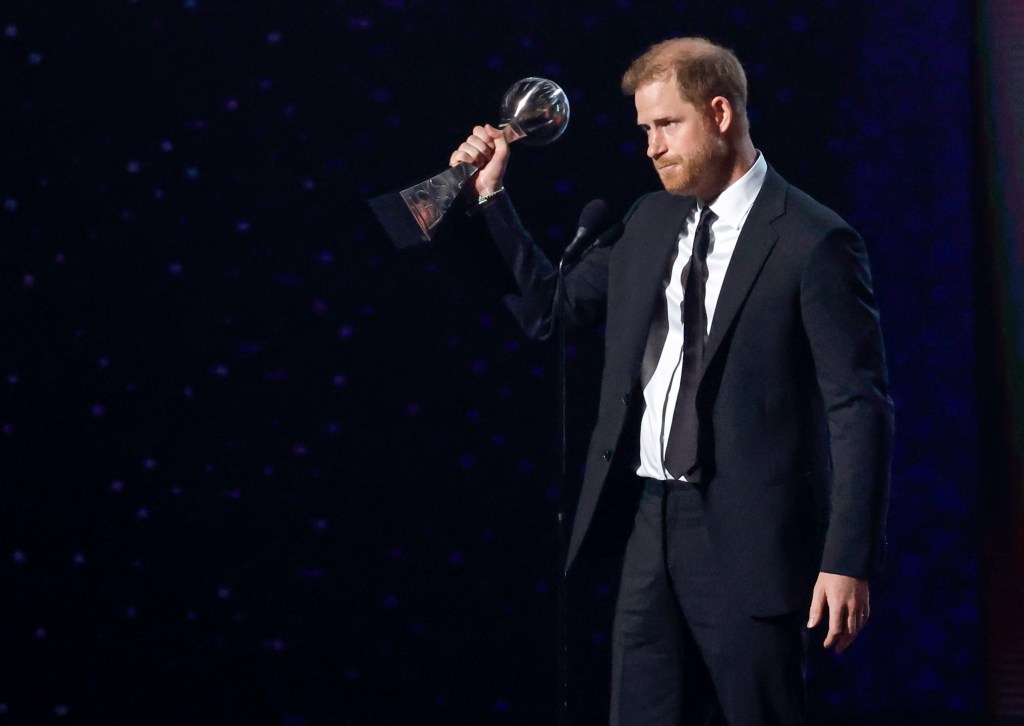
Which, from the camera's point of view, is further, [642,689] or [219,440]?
[219,440]

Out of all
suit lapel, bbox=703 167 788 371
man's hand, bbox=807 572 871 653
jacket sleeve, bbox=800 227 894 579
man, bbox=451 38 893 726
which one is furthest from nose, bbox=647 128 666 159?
man's hand, bbox=807 572 871 653

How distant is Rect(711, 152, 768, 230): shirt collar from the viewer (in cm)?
185

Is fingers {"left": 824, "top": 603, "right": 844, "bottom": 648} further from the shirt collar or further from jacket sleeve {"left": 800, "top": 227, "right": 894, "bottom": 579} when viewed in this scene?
the shirt collar

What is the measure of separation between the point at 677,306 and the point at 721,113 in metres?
0.36

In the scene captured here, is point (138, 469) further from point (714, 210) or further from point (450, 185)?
point (714, 210)

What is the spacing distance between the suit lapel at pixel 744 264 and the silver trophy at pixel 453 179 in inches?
17.2

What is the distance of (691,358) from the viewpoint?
5.91 ft

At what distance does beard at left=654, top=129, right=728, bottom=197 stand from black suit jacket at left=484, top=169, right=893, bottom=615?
4.0 inches

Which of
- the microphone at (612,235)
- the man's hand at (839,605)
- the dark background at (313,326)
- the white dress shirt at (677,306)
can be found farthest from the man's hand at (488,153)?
the man's hand at (839,605)

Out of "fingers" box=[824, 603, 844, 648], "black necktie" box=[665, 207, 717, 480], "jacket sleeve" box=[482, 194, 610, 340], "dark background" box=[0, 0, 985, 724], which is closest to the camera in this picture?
"fingers" box=[824, 603, 844, 648]

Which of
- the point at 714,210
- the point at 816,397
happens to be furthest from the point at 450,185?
the point at 816,397

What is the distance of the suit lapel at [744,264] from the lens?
1751mm

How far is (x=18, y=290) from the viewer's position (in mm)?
2516

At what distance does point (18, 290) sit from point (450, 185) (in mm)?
1225
